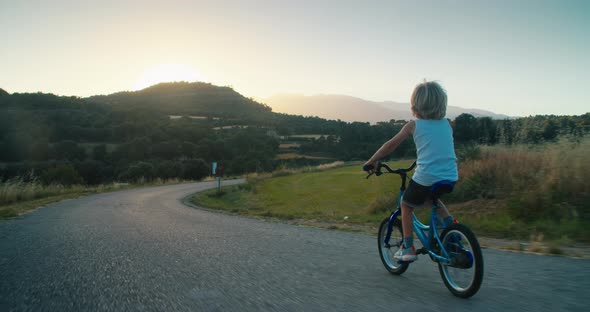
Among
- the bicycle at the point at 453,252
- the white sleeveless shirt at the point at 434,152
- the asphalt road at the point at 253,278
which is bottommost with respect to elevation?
the asphalt road at the point at 253,278

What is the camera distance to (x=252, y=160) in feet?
184

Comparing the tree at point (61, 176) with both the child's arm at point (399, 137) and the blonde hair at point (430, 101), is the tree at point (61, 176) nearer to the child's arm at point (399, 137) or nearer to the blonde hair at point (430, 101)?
the child's arm at point (399, 137)

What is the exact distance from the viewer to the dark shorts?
11.3ft

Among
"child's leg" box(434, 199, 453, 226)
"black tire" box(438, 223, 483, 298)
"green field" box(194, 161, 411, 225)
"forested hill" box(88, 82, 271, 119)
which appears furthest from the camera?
"forested hill" box(88, 82, 271, 119)

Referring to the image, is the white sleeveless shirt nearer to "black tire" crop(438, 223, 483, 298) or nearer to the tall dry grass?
"black tire" crop(438, 223, 483, 298)

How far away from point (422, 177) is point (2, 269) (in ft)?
15.7

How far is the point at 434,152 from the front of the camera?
Answer: 338 centimetres

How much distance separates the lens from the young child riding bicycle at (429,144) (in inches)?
132

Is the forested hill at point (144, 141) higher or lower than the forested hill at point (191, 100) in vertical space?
lower

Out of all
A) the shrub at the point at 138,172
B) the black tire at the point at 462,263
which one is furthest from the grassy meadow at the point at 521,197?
the shrub at the point at 138,172

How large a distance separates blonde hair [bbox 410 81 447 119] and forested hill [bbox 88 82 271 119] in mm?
87895

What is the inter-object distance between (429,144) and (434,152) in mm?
91

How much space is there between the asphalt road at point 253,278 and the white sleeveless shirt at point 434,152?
1.00 meters

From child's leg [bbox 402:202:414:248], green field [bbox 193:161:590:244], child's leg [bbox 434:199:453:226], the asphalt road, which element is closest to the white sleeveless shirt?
child's leg [bbox 434:199:453:226]
